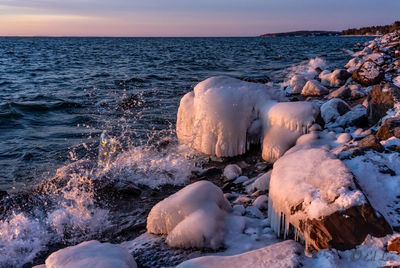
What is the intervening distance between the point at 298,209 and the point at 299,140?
96.6 inches

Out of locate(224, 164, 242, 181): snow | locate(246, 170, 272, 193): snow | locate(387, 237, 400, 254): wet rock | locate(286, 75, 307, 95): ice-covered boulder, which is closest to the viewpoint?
locate(387, 237, 400, 254): wet rock

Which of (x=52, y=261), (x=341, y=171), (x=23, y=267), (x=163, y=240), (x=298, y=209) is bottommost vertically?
(x=23, y=267)

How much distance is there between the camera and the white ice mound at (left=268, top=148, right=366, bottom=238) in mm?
2889

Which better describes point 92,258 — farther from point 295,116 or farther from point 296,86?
point 296,86

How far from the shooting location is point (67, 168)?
5875mm

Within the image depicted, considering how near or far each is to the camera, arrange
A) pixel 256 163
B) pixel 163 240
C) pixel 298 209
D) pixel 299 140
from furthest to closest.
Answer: pixel 256 163 → pixel 299 140 → pixel 163 240 → pixel 298 209

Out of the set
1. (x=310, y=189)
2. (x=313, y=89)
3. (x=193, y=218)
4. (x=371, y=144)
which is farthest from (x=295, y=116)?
(x=313, y=89)

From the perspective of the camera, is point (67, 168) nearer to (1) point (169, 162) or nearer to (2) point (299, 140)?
(1) point (169, 162)

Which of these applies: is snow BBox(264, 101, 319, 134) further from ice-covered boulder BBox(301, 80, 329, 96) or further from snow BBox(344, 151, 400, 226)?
ice-covered boulder BBox(301, 80, 329, 96)

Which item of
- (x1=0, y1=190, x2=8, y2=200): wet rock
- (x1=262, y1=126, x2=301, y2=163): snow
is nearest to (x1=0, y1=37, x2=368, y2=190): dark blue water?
(x1=0, y1=190, x2=8, y2=200): wet rock

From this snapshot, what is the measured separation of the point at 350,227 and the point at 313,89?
8.10 m

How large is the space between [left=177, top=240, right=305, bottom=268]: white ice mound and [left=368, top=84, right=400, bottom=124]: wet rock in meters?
3.76

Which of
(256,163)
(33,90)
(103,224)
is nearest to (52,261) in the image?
(103,224)

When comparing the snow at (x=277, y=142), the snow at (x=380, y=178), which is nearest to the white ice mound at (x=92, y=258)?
the snow at (x=380, y=178)
